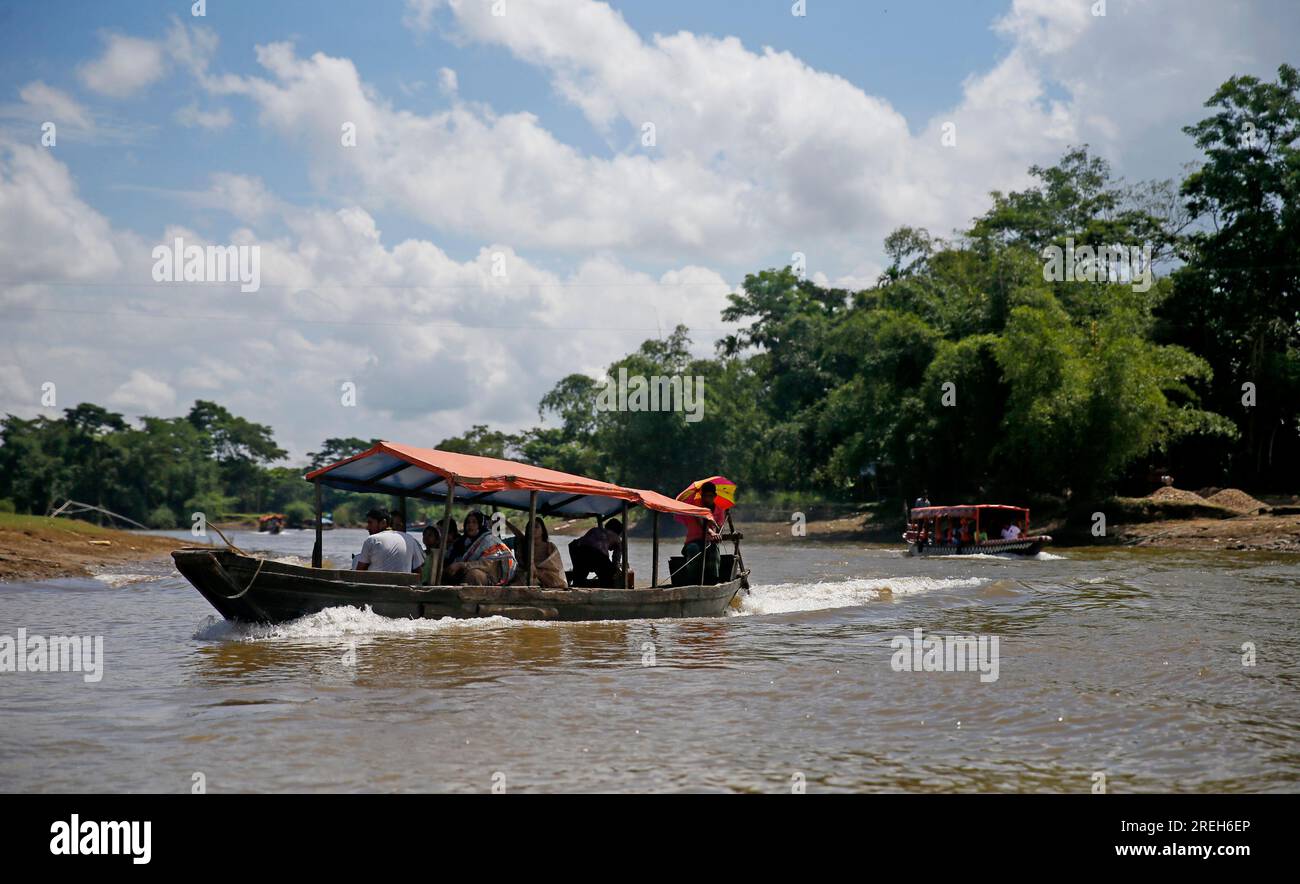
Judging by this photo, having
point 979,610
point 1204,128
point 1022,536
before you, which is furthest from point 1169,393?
point 979,610

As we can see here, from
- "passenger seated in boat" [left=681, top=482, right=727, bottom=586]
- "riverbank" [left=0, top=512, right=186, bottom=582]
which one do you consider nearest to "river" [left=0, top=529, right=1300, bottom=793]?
"passenger seated in boat" [left=681, top=482, right=727, bottom=586]

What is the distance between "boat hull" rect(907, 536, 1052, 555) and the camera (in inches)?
1102

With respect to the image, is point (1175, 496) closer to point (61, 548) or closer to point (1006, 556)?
point (1006, 556)

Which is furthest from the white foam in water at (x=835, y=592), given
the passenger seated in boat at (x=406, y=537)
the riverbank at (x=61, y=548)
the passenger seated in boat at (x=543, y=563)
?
Result: the riverbank at (x=61, y=548)

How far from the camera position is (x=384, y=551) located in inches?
469

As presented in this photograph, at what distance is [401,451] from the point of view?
11445mm

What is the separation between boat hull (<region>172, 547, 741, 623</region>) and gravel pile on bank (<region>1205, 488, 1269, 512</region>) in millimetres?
26867

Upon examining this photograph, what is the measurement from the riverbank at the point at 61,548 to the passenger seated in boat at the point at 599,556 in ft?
35.7

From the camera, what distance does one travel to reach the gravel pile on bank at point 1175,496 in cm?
3403

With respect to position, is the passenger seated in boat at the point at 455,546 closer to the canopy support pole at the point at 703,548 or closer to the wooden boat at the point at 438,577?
the wooden boat at the point at 438,577

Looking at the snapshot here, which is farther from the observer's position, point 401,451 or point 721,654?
point 401,451
